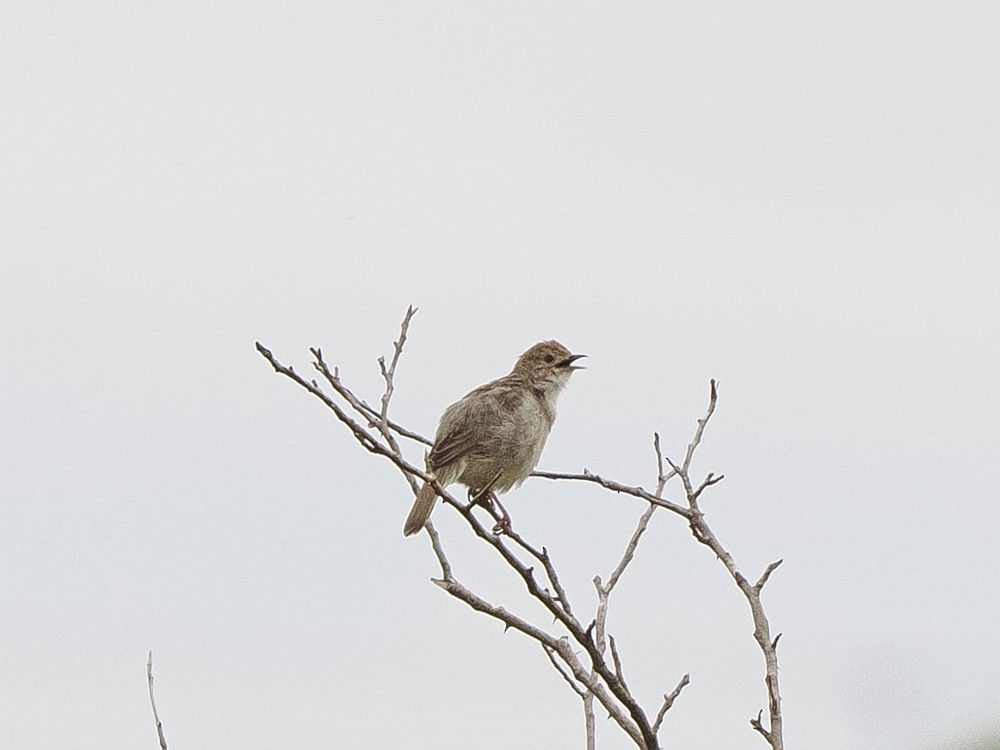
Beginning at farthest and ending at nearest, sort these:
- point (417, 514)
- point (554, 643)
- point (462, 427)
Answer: point (462, 427) → point (417, 514) → point (554, 643)

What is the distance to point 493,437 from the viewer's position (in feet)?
22.2

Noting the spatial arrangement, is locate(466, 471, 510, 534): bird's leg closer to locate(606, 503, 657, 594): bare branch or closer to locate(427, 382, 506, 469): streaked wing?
locate(427, 382, 506, 469): streaked wing

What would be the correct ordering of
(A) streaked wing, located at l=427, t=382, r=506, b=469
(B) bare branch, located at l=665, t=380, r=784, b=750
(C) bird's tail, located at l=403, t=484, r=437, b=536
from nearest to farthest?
Result: (B) bare branch, located at l=665, t=380, r=784, b=750, (C) bird's tail, located at l=403, t=484, r=437, b=536, (A) streaked wing, located at l=427, t=382, r=506, b=469

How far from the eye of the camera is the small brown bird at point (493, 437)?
6664 millimetres

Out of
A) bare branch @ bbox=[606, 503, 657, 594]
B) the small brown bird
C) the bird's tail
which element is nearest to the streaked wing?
the small brown bird

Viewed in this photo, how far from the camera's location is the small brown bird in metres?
6.66

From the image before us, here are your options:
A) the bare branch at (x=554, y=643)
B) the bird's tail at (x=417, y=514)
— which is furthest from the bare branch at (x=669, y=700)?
the bird's tail at (x=417, y=514)

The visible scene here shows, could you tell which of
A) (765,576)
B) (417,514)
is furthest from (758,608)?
(417,514)

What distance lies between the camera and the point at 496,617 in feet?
10.3

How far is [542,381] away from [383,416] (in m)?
3.28

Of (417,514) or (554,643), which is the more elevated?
(417,514)

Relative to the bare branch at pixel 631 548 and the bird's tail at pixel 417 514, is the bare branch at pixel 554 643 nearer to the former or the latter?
the bare branch at pixel 631 548

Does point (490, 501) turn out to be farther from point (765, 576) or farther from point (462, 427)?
point (765, 576)

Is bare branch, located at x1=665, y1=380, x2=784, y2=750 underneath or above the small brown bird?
underneath
